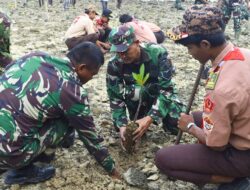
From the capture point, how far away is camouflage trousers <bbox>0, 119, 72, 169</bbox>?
2885mm

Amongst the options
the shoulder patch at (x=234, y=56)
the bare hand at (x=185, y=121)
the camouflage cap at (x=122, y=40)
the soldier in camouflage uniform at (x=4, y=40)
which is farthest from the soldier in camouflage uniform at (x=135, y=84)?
the soldier in camouflage uniform at (x=4, y=40)

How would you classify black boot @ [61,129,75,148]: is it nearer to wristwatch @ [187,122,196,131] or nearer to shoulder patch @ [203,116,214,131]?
wristwatch @ [187,122,196,131]

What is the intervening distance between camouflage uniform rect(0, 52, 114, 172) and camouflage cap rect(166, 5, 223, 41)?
2.86 feet

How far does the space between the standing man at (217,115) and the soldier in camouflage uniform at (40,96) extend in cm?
70

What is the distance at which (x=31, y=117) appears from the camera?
279 cm

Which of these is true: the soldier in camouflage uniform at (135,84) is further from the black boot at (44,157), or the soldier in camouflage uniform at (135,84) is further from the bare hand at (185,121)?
the black boot at (44,157)

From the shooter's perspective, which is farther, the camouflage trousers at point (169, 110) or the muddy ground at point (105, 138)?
the camouflage trousers at point (169, 110)

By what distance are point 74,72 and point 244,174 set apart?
1.46 m

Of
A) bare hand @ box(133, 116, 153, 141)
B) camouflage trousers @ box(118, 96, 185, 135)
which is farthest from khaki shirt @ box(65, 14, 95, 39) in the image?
bare hand @ box(133, 116, 153, 141)

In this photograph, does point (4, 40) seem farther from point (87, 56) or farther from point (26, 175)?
point (87, 56)

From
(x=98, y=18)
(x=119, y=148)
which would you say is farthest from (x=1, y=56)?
(x=98, y=18)

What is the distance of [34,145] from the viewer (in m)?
2.96

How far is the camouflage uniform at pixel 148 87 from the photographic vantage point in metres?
3.75

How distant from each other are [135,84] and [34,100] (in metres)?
1.44
